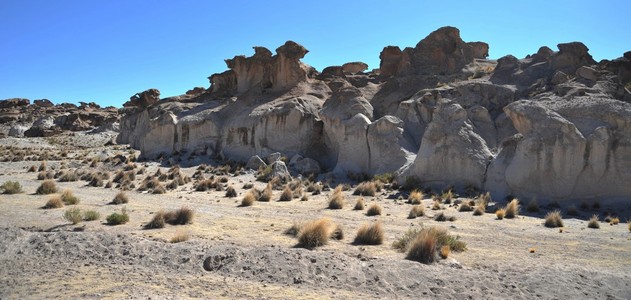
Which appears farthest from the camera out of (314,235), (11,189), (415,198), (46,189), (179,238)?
(415,198)

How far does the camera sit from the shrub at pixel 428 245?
10016mm

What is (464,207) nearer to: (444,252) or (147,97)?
(444,252)

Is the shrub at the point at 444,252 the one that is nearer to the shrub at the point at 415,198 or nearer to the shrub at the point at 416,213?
the shrub at the point at 416,213

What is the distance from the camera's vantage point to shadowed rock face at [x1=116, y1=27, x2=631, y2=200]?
63.5 ft

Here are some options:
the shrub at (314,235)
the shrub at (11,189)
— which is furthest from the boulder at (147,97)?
the shrub at (314,235)

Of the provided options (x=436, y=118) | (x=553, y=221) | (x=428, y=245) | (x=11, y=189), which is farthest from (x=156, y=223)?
(x=436, y=118)

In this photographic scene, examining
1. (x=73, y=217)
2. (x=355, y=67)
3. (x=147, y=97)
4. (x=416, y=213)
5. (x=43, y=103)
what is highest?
(x=355, y=67)

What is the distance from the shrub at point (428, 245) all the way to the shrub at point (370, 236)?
70cm

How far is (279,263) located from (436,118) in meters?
16.8

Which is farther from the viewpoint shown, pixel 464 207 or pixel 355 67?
pixel 355 67

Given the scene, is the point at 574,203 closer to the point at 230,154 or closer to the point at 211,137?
the point at 230,154

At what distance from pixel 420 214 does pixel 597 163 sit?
796 centimetres

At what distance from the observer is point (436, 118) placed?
24.5m

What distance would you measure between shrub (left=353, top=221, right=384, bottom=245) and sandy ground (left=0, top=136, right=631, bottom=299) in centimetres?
25
